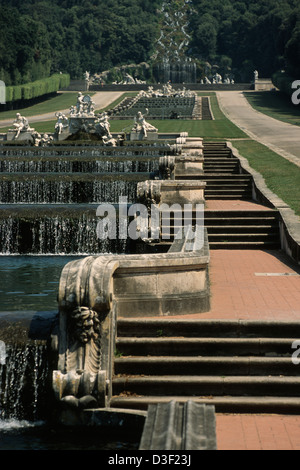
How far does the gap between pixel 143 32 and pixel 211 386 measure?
533ft

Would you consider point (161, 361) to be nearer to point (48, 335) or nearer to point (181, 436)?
point (48, 335)

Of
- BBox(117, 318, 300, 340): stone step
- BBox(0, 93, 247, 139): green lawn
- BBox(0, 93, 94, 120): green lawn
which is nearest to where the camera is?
BBox(117, 318, 300, 340): stone step

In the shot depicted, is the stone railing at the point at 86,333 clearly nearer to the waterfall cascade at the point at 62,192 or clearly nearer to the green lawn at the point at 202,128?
the waterfall cascade at the point at 62,192

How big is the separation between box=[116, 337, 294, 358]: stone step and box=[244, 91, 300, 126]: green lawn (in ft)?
158

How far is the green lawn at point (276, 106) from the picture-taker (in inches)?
2657

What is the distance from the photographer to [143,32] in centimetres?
16650

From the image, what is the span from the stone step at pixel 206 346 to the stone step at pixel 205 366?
0.57 ft

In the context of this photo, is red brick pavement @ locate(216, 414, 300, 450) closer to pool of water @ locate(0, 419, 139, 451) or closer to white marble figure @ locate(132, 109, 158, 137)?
pool of water @ locate(0, 419, 139, 451)

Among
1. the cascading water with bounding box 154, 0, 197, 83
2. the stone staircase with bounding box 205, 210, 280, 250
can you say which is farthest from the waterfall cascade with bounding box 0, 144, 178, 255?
the cascading water with bounding box 154, 0, 197, 83

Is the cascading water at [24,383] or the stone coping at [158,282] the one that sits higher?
the stone coping at [158,282]

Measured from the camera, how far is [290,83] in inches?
3489

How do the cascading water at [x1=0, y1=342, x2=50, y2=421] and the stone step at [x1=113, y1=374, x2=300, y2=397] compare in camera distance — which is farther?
the cascading water at [x1=0, y1=342, x2=50, y2=421]

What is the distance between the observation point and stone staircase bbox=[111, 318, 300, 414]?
935 cm

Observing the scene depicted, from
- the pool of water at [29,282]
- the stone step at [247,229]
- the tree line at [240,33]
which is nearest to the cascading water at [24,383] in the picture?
the pool of water at [29,282]
